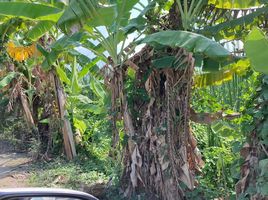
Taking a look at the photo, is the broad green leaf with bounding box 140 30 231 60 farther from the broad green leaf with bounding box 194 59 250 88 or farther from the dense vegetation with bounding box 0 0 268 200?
the broad green leaf with bounding box 194 59 250 88

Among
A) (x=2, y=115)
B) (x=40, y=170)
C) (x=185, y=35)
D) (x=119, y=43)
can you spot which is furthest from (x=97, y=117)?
(x=185, y=35)

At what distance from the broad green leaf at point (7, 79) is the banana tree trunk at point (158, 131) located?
4.61 metres

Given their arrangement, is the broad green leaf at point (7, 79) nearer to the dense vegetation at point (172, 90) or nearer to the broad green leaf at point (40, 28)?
the dense vegetation at point (172, 90)

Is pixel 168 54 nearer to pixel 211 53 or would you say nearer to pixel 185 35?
pixel 185 35

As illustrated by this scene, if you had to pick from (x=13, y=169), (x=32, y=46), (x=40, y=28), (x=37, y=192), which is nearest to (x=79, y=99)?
(x=32, y=46)

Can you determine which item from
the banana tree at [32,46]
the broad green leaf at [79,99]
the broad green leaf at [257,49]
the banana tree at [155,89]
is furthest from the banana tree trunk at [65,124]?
the broad green leaf at [257,49]

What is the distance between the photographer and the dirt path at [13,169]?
27.4 ft

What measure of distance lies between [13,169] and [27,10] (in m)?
4.77

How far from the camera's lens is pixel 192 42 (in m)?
5.06

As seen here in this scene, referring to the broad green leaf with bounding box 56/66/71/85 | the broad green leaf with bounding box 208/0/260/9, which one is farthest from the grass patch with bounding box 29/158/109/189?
→ the broad green leaf with bounding box 208/0/260/9

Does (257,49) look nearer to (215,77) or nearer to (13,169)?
(215,77)

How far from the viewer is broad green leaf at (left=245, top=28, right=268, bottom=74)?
3.75m

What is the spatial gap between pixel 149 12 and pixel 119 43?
0.64 m

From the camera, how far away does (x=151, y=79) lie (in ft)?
21.1
